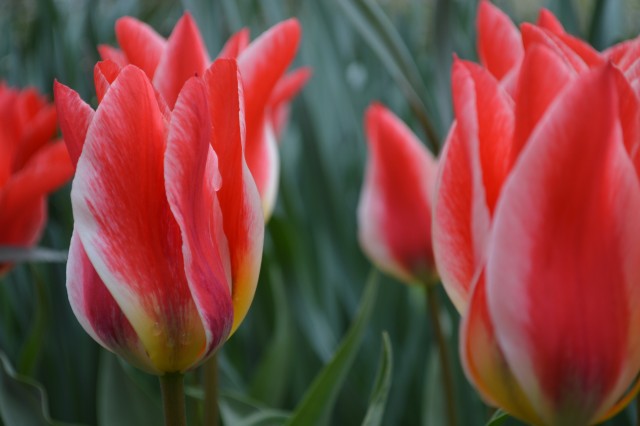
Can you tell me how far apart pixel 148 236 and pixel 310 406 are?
0.20m

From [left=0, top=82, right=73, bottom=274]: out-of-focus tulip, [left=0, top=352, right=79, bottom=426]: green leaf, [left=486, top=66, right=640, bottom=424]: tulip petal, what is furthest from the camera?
[left=0, top=82, right=73, bottom=274]: out-of-focus tulip

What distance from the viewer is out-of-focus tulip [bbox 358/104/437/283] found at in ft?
2.12

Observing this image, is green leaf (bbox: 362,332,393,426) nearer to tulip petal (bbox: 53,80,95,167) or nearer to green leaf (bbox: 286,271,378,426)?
green leaf (bbox: 286,271,378,426)

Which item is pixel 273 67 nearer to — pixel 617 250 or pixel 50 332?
pixel 617 250

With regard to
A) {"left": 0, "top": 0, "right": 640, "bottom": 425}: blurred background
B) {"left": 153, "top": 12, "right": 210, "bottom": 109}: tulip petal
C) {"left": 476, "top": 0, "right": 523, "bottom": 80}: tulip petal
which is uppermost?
{"left": 153, "top": 12, "right": 210, "bottom": 109}: tulip petal

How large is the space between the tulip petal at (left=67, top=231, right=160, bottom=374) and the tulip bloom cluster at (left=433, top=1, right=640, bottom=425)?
5.0 inches

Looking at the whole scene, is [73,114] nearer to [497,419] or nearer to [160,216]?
[160,216]

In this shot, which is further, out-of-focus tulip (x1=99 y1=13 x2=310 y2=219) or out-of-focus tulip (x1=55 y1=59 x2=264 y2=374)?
out-of-focus tulip (x1=99 y1=13 x2=310 y2=219)

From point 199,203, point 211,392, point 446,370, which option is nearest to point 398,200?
point 446,370

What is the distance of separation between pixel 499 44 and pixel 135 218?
187 millimetres

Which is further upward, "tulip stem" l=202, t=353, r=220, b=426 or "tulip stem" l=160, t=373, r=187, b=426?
"tulip stem" l=160, t=373, r=187, b=426

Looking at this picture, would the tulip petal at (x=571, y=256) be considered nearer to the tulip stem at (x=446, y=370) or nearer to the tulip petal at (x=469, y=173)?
the tulip petal at (x=469, y=173)

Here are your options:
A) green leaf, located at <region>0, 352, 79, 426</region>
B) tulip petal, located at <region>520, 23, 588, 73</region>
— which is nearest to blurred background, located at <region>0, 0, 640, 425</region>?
green leaf, located at <region>0, 352, 79, 426</region>

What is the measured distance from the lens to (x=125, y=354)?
0.34m
